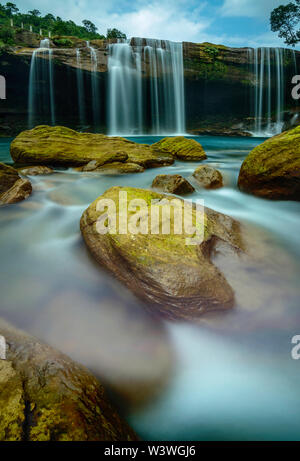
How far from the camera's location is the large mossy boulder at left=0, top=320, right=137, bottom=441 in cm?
105

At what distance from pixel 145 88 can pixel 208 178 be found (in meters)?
19.0

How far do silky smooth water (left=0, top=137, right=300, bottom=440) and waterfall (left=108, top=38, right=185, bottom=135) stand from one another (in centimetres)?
2049

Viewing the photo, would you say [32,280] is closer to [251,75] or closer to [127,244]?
[127,244]

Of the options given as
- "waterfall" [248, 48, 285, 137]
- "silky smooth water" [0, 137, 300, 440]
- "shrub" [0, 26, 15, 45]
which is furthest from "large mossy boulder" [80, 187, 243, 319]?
"waterfall" [248, 48, 285, 137]

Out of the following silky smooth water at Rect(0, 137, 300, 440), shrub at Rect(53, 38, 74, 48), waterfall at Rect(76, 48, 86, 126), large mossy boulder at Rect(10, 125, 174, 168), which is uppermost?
shrub at Rect(53, 38, 74, 48)

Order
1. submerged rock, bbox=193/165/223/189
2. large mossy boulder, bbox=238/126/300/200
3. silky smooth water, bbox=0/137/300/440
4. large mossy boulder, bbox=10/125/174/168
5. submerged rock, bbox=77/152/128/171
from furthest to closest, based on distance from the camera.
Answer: large mossy boulder, bbox=10/125/174/168 < submerged rock, bbox=77/152/128/171 < submerged rock, bbox=193/165/223/189 < large mossy boulder, bbox=238/126/300/200 < silky smooth water, bbox=0/137/300/440

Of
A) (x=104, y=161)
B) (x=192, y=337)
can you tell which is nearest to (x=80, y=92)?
(x=104, y=161)

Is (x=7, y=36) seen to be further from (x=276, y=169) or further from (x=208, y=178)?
(x=276, y=169)

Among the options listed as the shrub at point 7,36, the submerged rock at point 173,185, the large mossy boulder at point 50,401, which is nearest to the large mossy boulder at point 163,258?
the large mossy boulder at point 50,401

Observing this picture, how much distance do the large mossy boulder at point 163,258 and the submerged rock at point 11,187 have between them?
7.56ft

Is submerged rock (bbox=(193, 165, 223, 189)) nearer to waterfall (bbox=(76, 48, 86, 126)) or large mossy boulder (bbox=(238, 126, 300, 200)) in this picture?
large mossy boulder (bbox=(238, 126, 300, 200))

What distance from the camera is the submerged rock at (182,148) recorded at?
26.3 feet

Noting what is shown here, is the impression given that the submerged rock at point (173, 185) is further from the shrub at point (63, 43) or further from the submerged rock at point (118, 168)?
the shrub at point (63, 43)

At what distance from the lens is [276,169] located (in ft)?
13.6
